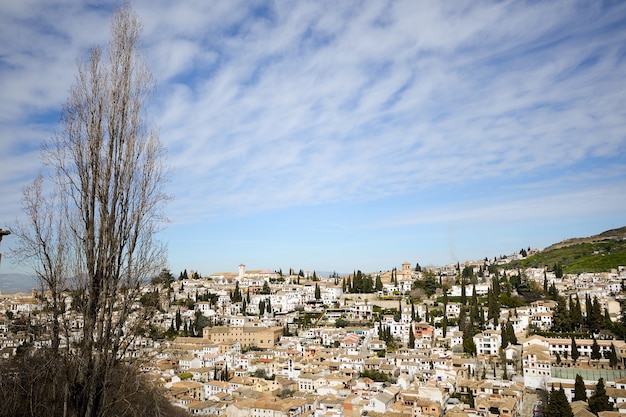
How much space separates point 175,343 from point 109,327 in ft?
92.3

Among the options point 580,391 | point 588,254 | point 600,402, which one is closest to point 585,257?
point 588,254

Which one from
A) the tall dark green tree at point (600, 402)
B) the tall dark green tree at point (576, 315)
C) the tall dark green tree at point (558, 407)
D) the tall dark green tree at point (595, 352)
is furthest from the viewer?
the tall dark green tree at point (576, 315)

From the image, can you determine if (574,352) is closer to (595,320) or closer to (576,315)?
(595,320)

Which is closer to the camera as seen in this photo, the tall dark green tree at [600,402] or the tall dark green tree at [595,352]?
the tall dark green tree at [600,402]

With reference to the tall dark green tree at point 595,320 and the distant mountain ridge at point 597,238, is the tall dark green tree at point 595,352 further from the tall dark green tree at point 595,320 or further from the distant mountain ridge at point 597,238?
the distant mountain ridge at point 597,238

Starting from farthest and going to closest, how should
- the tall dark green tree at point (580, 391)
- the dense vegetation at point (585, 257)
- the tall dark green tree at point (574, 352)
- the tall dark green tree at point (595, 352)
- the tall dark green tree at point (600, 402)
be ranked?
the dense vegetation at point (585, 257) → the tall dark green tree at point (574, 352) → the tall dark green tree at point (595, 352) → the tall dark green tree at point (580, 391) → the tall dark green tree at point (600, 402)

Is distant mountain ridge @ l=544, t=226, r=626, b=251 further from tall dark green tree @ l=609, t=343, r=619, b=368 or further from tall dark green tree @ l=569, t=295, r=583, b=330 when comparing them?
tall dark green tree @ l=609, t=343, r=619, b=368

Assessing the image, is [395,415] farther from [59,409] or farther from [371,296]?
[371,296]

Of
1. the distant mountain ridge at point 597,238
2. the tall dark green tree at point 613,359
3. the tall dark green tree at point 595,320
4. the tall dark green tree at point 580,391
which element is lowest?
the tall dark green tree at point 580,391

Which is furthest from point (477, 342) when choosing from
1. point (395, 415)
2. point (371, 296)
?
point (371, 296)

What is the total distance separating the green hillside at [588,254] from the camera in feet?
166

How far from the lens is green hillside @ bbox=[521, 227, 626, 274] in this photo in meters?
50.6

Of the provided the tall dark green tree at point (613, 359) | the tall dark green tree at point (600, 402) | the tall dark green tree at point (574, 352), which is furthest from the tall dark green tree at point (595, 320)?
the tall dark green tree at point (600, 402)

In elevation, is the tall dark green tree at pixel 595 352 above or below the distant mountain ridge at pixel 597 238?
below
